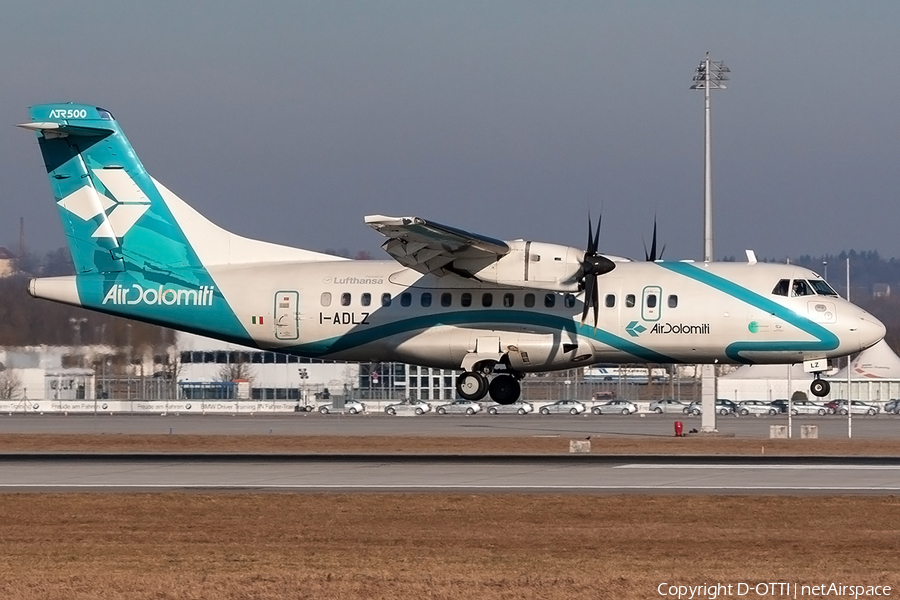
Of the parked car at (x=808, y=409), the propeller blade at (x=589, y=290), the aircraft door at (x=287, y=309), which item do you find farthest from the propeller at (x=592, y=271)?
the parked car at (x=808, y=409)

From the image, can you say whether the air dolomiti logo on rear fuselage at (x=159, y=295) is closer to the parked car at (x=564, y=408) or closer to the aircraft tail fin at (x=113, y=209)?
the aircraft tail fin at (x=113, y=209)

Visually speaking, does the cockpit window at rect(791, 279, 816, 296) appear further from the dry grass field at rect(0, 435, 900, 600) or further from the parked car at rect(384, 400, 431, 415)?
the parked car at rect(384, 400, 431, 415)

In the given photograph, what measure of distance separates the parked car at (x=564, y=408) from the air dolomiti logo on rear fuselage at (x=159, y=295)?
130 feet

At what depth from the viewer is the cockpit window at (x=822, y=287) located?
108 feet

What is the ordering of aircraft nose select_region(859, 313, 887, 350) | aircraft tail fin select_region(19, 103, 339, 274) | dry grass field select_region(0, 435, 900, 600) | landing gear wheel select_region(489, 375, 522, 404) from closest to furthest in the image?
dry grass field select_region(0, 435, 900, 600), aircraft nose select_region(859, 313, 887, 350), landing gear wheel select_region(489, 375, 522, 404), aircraft tail fin select_region(19, 103, 339, 274)

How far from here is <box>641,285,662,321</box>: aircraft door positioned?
32.9 m

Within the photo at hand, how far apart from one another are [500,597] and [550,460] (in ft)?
57.1

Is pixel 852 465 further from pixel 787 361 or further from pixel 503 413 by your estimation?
pixel 503 413

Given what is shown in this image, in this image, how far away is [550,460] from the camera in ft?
102

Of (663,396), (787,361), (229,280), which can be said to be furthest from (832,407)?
(229,280)

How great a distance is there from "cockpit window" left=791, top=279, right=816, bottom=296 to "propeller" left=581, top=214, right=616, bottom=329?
4613 millimetres

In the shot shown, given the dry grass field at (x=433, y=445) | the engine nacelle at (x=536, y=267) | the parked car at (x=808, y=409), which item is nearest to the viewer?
the engine nacelle at (x=536, y=267)

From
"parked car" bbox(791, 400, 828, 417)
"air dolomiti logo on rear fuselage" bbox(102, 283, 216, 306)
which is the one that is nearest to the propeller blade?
"air dolomiti logo on rear fuselage" bbox(102, 283, 216, 306)

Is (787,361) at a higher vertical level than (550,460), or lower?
higher
